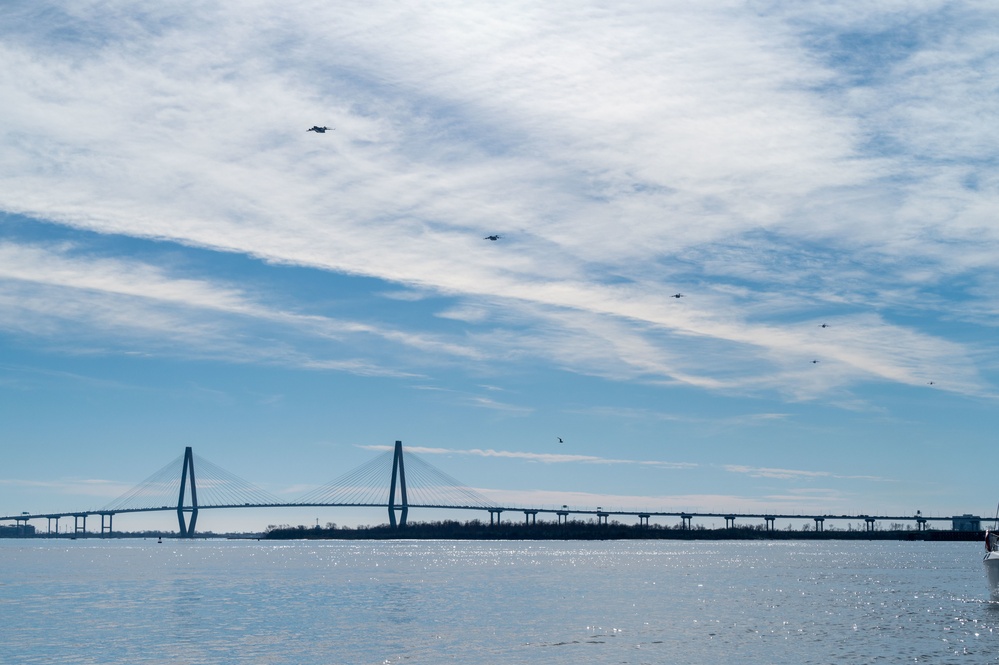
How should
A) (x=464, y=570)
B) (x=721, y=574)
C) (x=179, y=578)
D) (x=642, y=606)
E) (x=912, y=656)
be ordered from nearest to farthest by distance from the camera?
(x=912, y=656), (x=642, y=606), (x=179, y=578), (x=721, y=574), (x=464, y=570)

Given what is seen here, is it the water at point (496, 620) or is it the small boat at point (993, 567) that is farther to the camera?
the small boat at point (993, 567)

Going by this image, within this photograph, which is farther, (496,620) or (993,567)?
(993,567)

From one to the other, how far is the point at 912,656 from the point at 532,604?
24.2 meters

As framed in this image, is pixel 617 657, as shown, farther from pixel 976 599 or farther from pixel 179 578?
pixel 179 578

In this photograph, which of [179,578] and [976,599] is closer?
[976,599]

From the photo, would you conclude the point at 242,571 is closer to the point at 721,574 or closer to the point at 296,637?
the point at 721,574

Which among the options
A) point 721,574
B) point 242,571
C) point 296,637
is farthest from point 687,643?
point 242,571

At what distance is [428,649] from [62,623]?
19.3m

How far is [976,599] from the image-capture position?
204 feet

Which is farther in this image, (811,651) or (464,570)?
(464,570)

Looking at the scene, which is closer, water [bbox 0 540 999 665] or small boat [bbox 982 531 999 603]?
water [bbox 0 540 999 665]

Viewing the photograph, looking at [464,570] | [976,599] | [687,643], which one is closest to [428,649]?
[687,643]

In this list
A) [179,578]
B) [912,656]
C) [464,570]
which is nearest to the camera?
[912,656]

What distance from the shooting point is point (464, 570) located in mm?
98750
